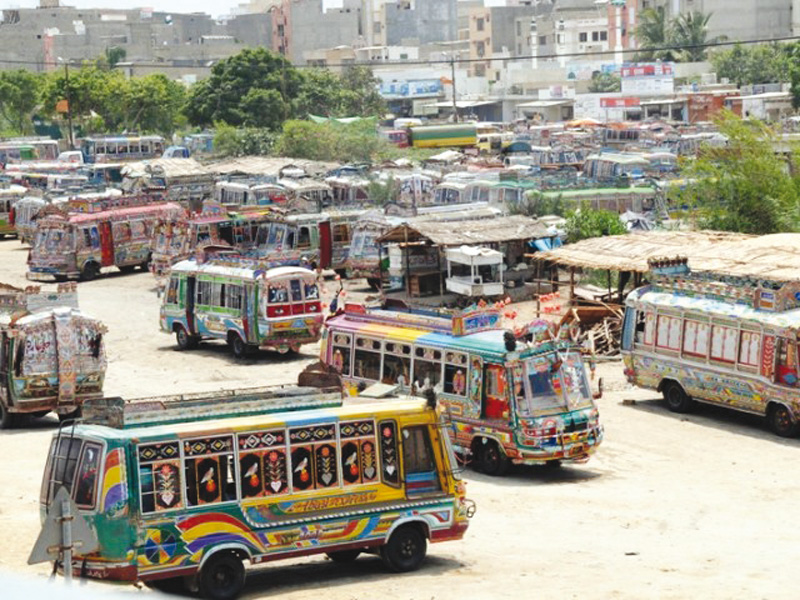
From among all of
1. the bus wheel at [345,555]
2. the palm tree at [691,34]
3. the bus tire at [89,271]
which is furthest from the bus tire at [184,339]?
the palm tree at [691,34]

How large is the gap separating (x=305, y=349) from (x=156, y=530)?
1914cm

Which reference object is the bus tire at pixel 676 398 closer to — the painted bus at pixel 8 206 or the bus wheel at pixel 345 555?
the bus wheel at pixel 345 555

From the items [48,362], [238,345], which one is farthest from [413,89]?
[48,362]

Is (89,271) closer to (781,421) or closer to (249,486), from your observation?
(781,421)

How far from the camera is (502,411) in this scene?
68.8 feet

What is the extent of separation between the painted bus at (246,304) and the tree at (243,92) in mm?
59951

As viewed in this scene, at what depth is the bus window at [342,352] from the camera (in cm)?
2350

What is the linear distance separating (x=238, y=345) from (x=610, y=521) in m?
14.9

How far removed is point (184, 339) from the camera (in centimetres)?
3366

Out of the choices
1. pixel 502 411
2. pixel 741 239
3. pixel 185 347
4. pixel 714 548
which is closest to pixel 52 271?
pixel 185 347

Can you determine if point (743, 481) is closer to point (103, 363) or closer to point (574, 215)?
point (103, 363)

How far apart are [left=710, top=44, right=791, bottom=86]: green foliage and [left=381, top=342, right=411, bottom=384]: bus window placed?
102m

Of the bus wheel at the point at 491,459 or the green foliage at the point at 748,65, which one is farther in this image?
the green foliage at the point at 748,65

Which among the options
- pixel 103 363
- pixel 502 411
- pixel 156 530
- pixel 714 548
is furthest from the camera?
pixel 103 363
